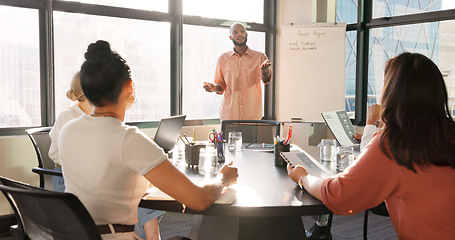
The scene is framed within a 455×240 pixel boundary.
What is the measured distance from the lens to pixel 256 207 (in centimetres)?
145

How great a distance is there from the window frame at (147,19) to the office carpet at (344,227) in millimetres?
1120

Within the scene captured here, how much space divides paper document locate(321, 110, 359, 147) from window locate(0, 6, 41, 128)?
2.50 metres

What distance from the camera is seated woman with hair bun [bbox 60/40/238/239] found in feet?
4.40

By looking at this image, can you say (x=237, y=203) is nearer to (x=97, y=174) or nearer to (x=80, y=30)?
(x=97, y=174)

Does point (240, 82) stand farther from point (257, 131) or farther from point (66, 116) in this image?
point (66, 116)

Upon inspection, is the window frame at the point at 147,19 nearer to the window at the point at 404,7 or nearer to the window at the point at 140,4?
the window at the point at 140,4

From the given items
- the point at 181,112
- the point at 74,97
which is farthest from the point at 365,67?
the point at 74,97

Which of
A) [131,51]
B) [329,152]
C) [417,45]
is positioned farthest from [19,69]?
[417,45]

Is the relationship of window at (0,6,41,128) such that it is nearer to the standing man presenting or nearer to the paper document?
the standing man presenting

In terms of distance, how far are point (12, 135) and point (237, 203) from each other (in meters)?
2.87

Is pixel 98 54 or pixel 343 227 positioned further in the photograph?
pixel 343 227

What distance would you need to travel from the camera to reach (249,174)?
1.96m

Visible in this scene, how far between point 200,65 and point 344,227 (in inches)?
90.4

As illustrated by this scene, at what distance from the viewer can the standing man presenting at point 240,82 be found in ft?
14.7
